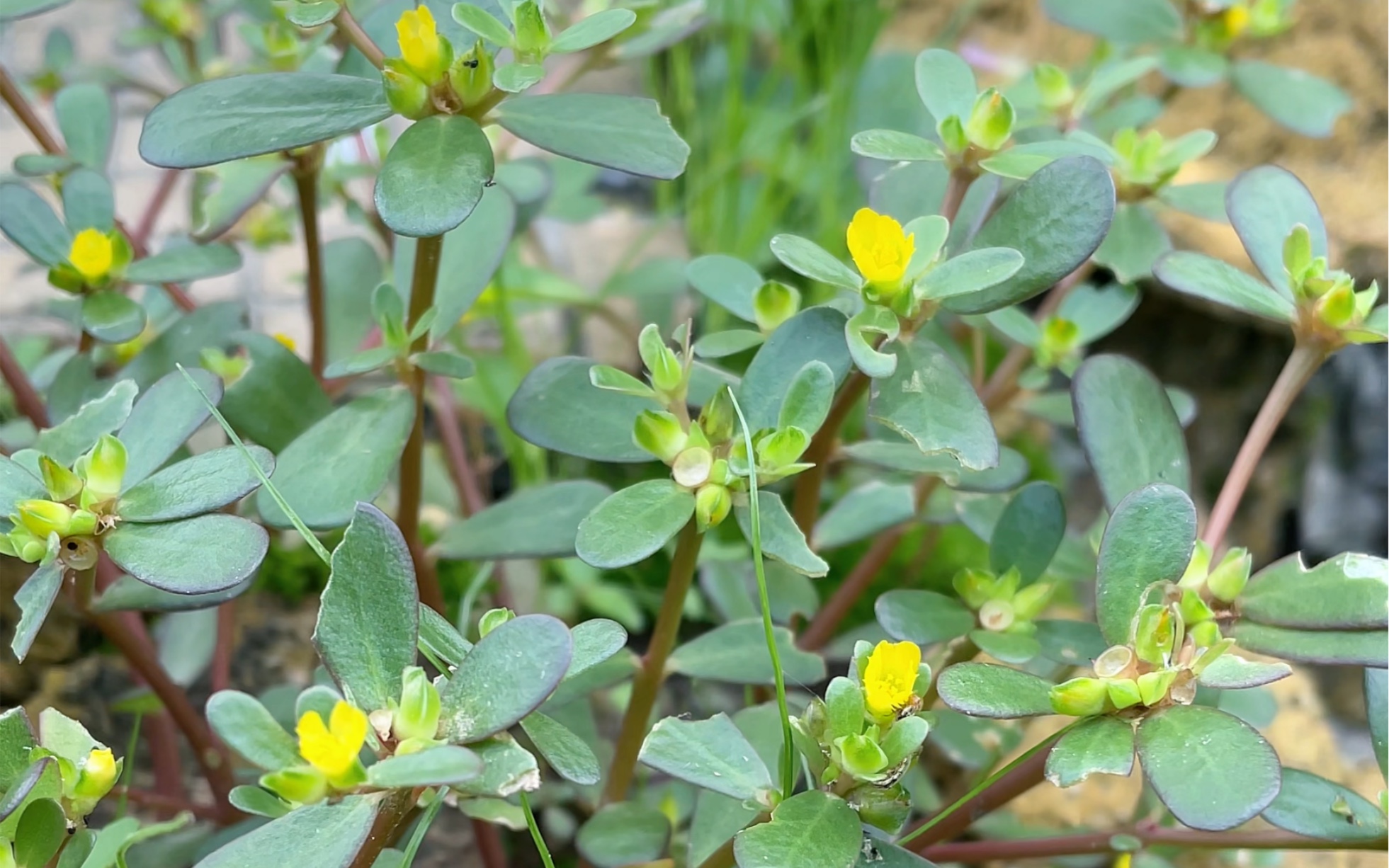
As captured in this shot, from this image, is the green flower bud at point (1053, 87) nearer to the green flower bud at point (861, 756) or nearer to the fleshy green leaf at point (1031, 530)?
the fleshy green leaf at point (1031, 530)

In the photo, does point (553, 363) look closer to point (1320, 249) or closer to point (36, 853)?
point (36, 853)

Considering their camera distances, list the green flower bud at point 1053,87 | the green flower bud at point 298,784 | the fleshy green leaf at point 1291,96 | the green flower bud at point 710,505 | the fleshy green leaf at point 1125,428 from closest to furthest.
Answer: the green flower bud at point 298,784 → the green flower bud at point 710,505 → the fleshy green leaf at point 1125,428 → the green flower bud at point 1053,87 → the fleshy green leaf at point 1291,96

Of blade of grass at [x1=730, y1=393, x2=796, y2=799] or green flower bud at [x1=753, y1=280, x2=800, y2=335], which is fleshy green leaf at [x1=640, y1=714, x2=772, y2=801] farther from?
green flower bud at [x1=753, y1=280, x2=800, y2=335]

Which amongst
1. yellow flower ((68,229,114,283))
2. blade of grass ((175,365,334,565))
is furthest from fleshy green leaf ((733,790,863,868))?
yellow flower ((68,229,114,283))

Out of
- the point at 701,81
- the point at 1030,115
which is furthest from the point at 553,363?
the point at 701,81

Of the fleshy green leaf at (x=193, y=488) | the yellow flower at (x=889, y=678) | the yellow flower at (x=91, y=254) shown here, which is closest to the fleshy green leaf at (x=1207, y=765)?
the yellow flower at (x=889, y=678)
